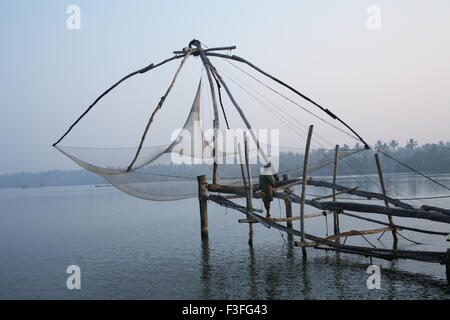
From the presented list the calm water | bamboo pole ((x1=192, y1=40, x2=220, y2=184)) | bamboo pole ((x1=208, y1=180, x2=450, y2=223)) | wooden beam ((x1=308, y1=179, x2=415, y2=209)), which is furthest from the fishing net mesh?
the calm water

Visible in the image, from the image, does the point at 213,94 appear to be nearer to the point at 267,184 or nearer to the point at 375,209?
the point at 267,184

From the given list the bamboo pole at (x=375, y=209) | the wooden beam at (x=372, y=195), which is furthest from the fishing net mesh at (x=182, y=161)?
the bamboo pole at (x=375, y=209)

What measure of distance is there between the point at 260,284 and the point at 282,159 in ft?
12.4

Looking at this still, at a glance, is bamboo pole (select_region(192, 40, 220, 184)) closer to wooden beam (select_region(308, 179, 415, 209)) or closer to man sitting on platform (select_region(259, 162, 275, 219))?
man sitting on platform (select_region(259, 162, 275, 219))

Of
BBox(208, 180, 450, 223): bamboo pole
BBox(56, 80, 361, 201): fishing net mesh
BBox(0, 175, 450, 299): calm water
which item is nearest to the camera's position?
BBox(208, 180, 450, 223): bamboo pole

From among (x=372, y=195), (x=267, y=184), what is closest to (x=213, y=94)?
(x=267, y=184)

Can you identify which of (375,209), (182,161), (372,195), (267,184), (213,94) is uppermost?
(213,94)

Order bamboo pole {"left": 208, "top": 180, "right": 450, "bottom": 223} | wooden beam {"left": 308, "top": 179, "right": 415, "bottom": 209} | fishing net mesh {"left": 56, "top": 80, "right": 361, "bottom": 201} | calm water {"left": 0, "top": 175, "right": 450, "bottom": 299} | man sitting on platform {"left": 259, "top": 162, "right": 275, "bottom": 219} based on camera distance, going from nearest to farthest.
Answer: bamboo pole {"left": 208, "top": 180, "right": 450, "bottom": 223}, calm water {"left": 0, "top": 175, "right": 450, "bottom": 299}, wooden beam {"left": 308, "top": 179, "right": 415, "bottom": 209}, fishing net mesh {"left": 56, "top": 80, "right": 361, "bottom": 201}, man sitting on platform {"left": 259, "top": 162, "right": 275, "bottom": 219}

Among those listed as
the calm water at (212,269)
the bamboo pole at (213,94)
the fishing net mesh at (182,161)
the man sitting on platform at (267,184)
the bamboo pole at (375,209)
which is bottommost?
the calm water at (212,269)

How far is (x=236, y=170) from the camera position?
11.2 m

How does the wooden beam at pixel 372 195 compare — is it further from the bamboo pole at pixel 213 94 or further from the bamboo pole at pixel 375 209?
the bamboo pole at pixel 213 94

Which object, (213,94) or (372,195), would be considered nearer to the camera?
(372,195)

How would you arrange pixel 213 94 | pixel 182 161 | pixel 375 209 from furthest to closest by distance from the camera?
1. pixel 182 161
2. pixel 213 94
3. pixel 375 209
